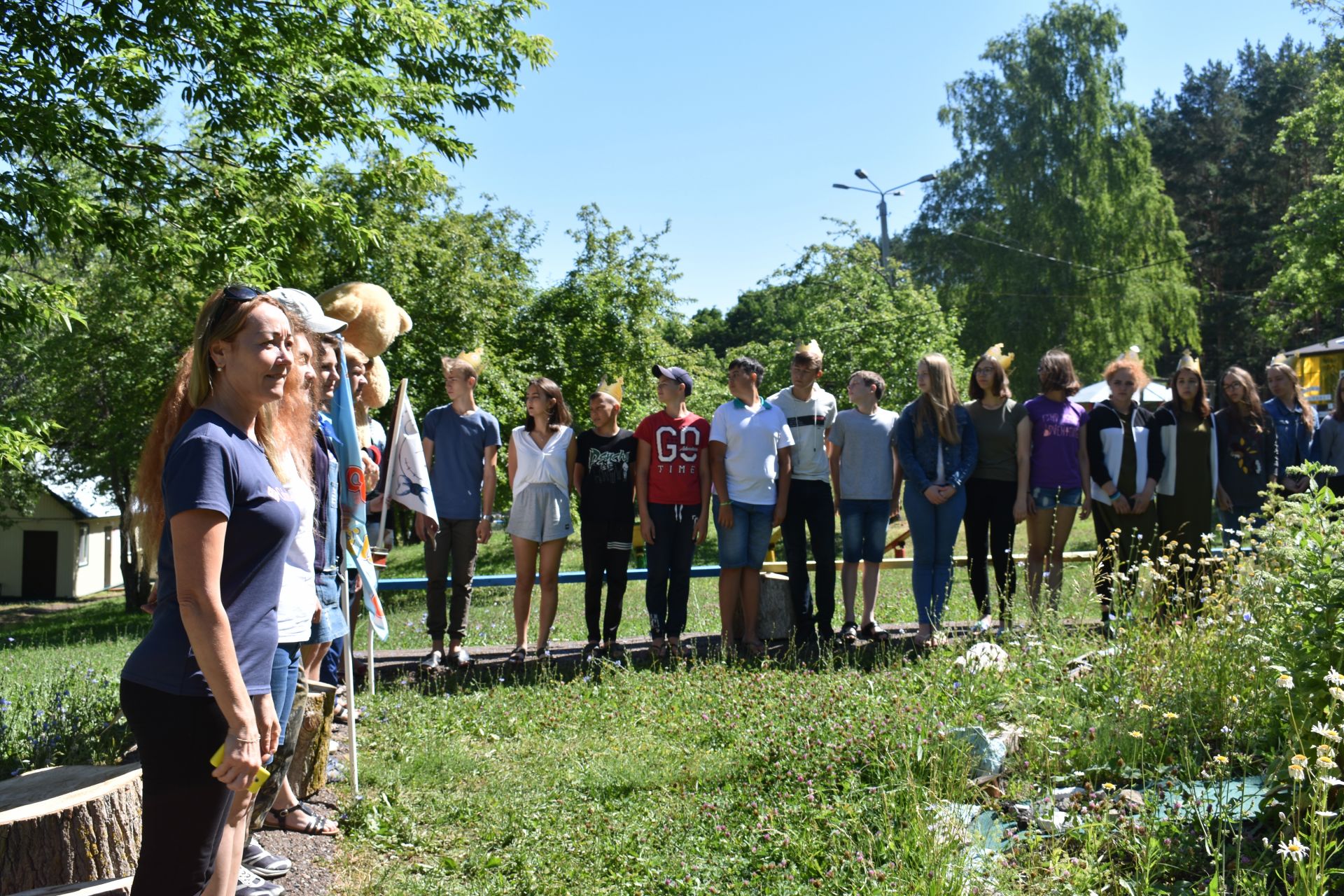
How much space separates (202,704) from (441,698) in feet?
13.5

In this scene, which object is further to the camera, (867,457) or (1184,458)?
(1184,458)

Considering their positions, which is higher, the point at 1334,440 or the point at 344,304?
the point at 344,304

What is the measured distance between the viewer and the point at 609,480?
7.64 m

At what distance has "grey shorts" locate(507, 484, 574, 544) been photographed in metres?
7.57

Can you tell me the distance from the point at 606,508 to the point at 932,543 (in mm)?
2380

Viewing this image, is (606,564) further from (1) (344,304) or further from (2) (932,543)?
(1) (344,304)

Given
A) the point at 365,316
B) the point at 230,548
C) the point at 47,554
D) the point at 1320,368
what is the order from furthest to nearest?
the point at 47,554 < the point at 1320,368 < the point at 365,316 < the point at 230,548

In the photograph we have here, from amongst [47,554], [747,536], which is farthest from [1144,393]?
[47,554]

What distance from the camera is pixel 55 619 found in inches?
1029

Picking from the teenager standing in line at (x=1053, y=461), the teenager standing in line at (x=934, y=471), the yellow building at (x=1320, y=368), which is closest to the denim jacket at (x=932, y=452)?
the teenager standing in line at (x=934, y=471)

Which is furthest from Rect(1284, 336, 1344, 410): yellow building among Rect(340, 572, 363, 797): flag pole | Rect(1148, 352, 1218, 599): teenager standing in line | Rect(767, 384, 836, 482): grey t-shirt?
Rect(340, 572, 363, 797): flag pole

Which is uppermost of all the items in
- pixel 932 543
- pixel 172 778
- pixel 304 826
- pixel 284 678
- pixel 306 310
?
pixel 306 310

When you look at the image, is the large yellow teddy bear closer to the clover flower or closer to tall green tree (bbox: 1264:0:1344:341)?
the clover flower

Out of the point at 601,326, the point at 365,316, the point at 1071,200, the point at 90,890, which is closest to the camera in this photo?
the point at 90,890
